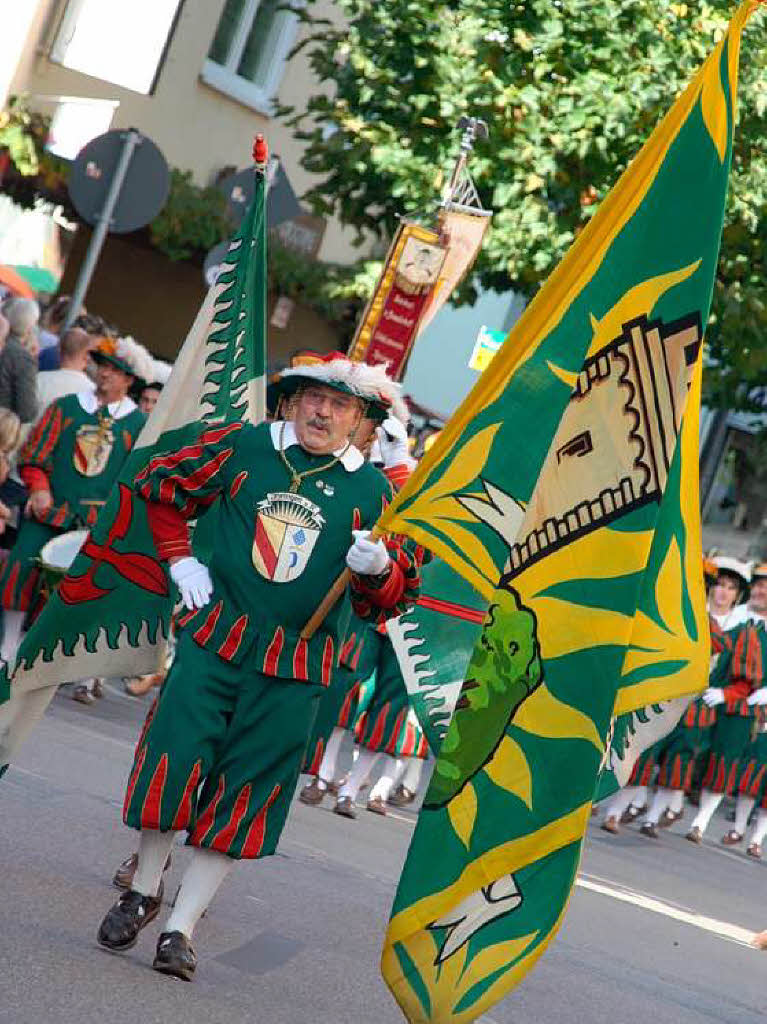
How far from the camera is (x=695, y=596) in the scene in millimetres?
7031

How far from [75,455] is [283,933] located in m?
4.82

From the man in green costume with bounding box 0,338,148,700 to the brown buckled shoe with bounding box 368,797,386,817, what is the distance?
6.53 feet

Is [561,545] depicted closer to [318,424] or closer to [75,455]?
[318,424]

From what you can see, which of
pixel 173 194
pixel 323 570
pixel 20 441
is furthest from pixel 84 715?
pixel 173 194

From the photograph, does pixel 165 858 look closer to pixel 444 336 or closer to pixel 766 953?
pixel 766 953

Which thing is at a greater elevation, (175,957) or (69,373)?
(69,373)

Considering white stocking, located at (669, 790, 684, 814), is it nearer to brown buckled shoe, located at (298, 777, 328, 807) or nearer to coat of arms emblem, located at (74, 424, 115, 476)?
brown buckled shoe, located at (298, 777, 328, 807)

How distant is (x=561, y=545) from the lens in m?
6.34

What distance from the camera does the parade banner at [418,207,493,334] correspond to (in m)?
16.5

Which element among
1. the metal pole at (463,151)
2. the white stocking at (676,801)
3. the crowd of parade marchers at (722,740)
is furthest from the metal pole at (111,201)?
the white stocking at (676,801)

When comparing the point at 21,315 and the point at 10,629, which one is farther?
the point at 21,315

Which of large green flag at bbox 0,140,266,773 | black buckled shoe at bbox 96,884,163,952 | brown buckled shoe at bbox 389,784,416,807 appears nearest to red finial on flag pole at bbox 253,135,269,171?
large green flag at bbox 0,140,266,773

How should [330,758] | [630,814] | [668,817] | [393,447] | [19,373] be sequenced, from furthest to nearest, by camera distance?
[630,814] → [668,817] → [330,758] → [19,373] → [393,447]

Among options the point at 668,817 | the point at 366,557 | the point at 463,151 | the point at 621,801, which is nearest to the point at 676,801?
the point at 668,817
